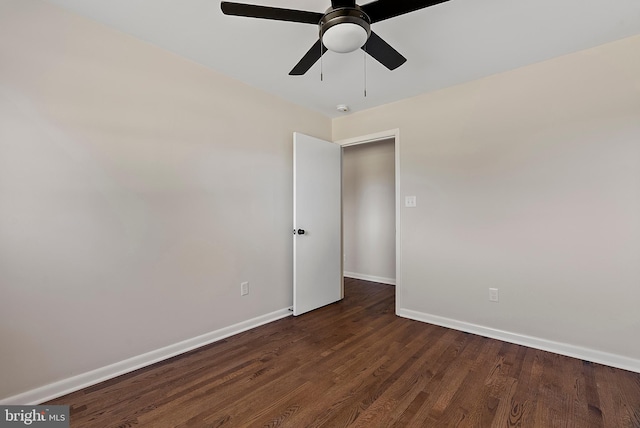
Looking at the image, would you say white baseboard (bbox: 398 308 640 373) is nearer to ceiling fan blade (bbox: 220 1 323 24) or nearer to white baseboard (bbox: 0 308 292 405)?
white baseboard (bbox: 0 308 292 405)

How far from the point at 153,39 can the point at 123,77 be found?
0.36 metres

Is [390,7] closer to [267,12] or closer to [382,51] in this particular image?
[382,51]

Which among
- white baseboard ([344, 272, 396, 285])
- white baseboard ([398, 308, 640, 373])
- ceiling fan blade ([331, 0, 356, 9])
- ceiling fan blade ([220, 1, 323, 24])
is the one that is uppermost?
ceiling fan blade ([331, 0, 356, 9])

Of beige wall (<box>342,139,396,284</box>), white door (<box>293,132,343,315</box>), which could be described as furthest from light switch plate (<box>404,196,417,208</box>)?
beige wall (<box>342,139,396,284</box>)

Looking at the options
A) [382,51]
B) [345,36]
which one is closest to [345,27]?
[345,36]

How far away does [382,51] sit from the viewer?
65.1 inches

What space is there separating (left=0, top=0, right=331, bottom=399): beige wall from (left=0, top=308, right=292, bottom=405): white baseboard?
1.7 inches

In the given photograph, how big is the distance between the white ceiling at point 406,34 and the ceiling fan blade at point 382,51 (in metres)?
0.34

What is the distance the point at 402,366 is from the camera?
6.89ft

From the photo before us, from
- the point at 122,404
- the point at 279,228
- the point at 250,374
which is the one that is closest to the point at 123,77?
the point at 279,228

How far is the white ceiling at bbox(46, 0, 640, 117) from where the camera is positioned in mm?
1756

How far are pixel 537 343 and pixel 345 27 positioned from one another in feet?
9.16

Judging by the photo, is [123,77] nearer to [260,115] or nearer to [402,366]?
[260,115]

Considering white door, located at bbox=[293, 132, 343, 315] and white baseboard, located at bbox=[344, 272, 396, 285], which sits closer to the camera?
white door, located at bbox=[293, 132, 343, 315]
